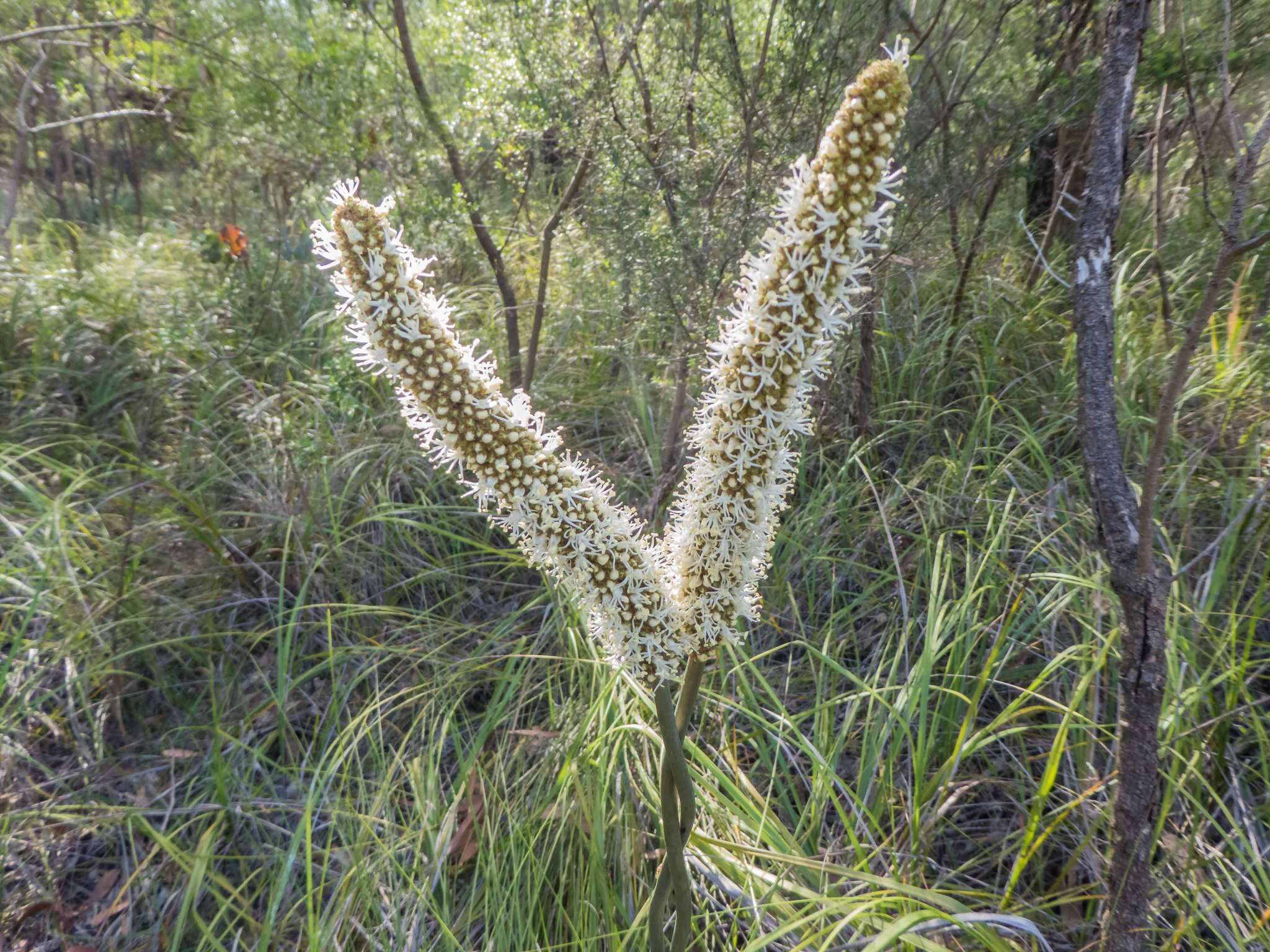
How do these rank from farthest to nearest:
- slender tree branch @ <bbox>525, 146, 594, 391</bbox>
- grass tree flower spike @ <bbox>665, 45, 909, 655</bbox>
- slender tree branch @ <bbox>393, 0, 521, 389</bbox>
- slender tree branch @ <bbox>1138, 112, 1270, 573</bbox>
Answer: slender tree branch @ <bbox>525, 146, 594, 391</bbox> < slender tree branch @ <bbox>393, 0, 521, 389</bbox> < slender tree branch @ <bbox>1138, 112, 1270, 573</bbox> < grass tree flower spike @ <bbox>665, 45, 909, 655</bbox>

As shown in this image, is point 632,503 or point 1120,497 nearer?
point 1120,497

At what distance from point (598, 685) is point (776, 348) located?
1.70m

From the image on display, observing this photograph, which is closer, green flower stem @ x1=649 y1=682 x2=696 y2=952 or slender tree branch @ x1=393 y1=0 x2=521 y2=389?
green flower stem @ x1=649 y1=682 x2=696 y2=952

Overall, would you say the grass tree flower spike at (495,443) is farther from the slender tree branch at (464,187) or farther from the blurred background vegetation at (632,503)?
the slender tree branch at (464,187)

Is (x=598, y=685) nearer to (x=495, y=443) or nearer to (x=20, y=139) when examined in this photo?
(x=495, y=443)

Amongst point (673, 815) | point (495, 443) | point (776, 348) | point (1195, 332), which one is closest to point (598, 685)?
point (673, 815)

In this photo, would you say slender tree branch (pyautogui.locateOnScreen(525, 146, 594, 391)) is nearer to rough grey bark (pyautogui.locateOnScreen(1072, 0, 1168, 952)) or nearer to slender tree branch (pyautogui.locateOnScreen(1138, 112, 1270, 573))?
rough grey bark (pyautogui.locateOnScreen(1072, 0, 1168, 952))

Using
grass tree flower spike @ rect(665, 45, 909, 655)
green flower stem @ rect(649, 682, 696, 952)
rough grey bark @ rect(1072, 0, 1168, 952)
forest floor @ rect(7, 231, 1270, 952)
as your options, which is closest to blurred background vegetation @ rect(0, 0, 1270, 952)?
forest floor @ rect(7, 231, 1270, 952)

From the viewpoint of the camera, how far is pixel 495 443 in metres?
1.23

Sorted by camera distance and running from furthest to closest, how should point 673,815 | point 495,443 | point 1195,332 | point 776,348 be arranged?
1. point 1195,332
2. point 673,815
3. point 495,443
4. point 776,348

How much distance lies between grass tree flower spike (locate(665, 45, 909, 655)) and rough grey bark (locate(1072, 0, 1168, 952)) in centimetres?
69

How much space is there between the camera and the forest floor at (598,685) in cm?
205

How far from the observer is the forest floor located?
6.73ft

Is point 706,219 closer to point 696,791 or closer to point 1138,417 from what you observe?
point 1138,417
